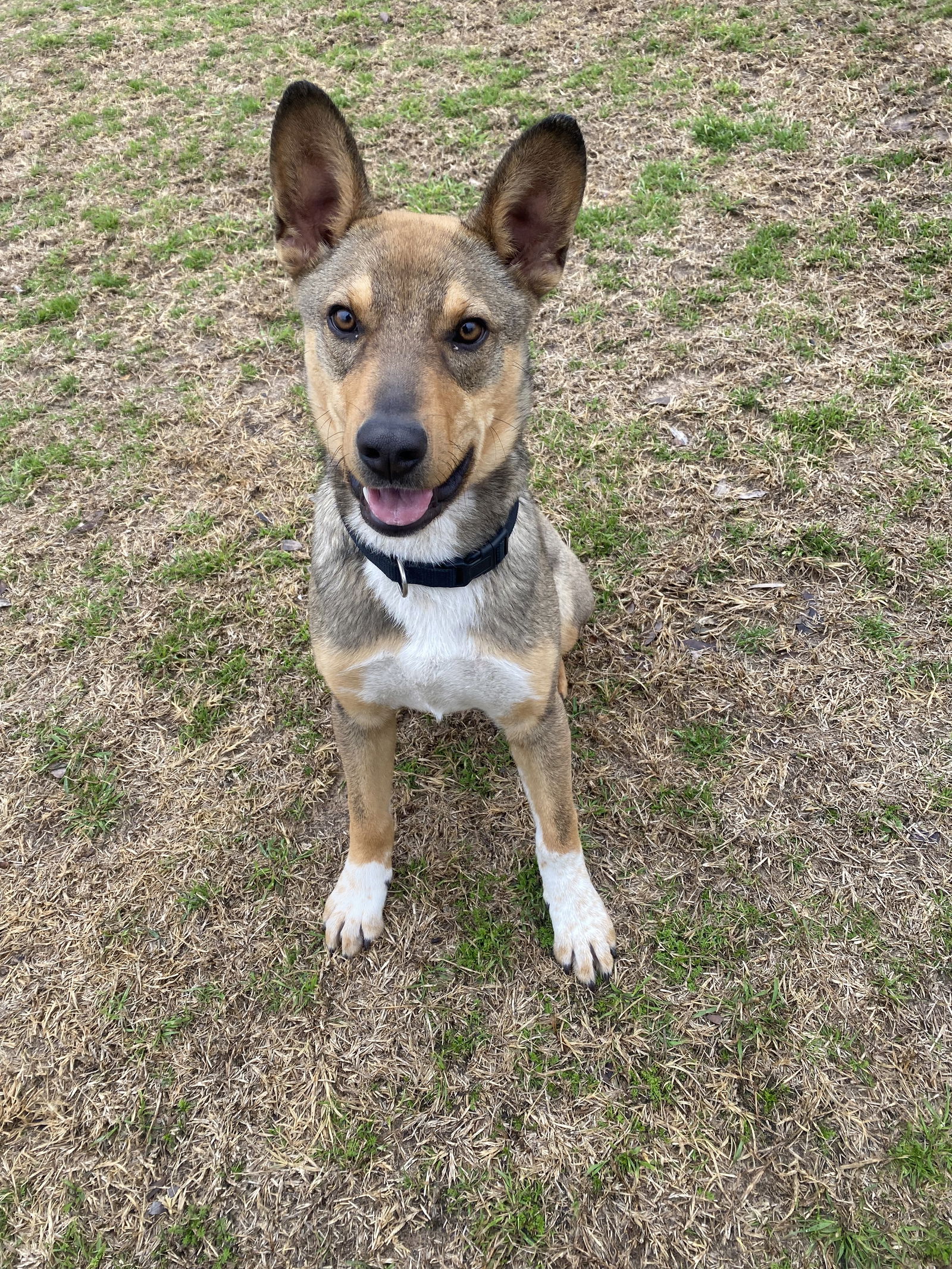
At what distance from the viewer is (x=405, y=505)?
2.31m

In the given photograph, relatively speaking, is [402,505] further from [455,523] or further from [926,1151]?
[926,1151]

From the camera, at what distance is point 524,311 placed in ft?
8.64

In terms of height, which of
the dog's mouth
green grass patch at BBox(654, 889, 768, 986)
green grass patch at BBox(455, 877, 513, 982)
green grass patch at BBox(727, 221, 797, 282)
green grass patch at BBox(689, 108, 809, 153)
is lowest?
green grass patch at BBox(654, 889, 768, 986)

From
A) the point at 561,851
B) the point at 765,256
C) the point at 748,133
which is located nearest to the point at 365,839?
the point at 561,851

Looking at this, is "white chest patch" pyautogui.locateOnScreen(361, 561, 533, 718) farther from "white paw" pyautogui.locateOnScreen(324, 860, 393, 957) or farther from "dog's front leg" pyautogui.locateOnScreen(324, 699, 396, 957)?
"white paw" pyautogui.locateOnScreen(324, 860, 393, 957)

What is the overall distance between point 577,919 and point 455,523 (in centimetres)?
177

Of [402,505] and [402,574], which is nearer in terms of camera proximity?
[402,505]

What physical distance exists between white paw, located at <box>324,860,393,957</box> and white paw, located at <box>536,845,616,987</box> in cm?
75

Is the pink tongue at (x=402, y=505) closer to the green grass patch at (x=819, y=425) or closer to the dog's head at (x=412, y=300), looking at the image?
the dog's head at (x=412, y=300)

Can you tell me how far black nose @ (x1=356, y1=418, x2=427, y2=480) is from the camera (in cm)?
207

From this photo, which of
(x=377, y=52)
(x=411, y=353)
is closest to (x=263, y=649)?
(x=411, y=353)

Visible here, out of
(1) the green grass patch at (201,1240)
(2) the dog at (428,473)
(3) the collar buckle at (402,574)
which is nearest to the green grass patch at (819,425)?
(2) the dog at (428,473)

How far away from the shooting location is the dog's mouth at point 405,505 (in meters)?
2.29

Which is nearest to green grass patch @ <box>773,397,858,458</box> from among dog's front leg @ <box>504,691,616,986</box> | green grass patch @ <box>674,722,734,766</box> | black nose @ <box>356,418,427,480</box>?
green grass patch @ <box>674,722,734,766</box>
